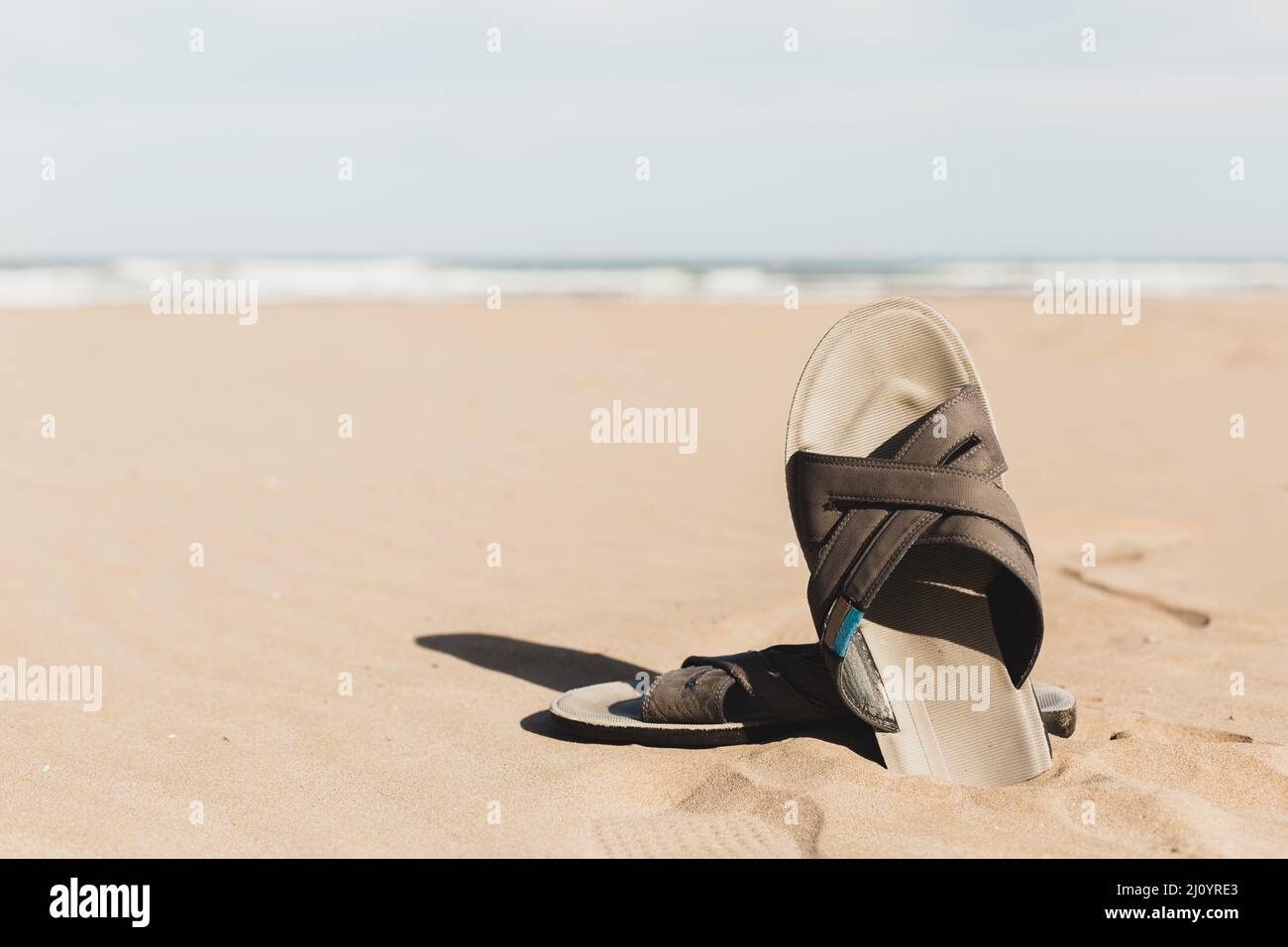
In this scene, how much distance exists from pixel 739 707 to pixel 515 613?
5.34ft

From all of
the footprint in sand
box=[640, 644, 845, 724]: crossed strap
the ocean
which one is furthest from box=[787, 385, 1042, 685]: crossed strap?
the ocean

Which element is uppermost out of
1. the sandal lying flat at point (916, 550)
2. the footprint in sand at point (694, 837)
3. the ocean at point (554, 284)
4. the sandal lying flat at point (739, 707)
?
the ocean at point (554, 284)

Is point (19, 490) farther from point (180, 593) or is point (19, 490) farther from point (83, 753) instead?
point (83, 753)

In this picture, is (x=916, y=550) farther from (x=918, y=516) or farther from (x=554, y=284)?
(x=554, y=284)

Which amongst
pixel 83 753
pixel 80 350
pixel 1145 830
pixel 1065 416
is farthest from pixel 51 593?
pixel 80 350

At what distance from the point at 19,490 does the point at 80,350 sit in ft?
19.8

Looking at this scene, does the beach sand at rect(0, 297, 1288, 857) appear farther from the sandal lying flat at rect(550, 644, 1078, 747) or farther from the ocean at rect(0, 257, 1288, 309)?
the ocean at rect(0, 257, 1288, 309)

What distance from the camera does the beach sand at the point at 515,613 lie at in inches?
103

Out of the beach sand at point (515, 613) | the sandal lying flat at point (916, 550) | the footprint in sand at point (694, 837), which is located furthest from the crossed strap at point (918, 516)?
the footprint in sand at point (694, 837)

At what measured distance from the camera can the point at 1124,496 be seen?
260 inches

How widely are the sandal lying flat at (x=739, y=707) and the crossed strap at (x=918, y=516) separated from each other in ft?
0.60

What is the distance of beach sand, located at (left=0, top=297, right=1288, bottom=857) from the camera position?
2.63 meters

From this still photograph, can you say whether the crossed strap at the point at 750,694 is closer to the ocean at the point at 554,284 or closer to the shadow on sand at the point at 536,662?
the shadow on sand at the point at 536,662

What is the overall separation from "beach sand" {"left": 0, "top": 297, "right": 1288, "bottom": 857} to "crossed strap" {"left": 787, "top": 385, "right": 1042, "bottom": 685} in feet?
1.13
